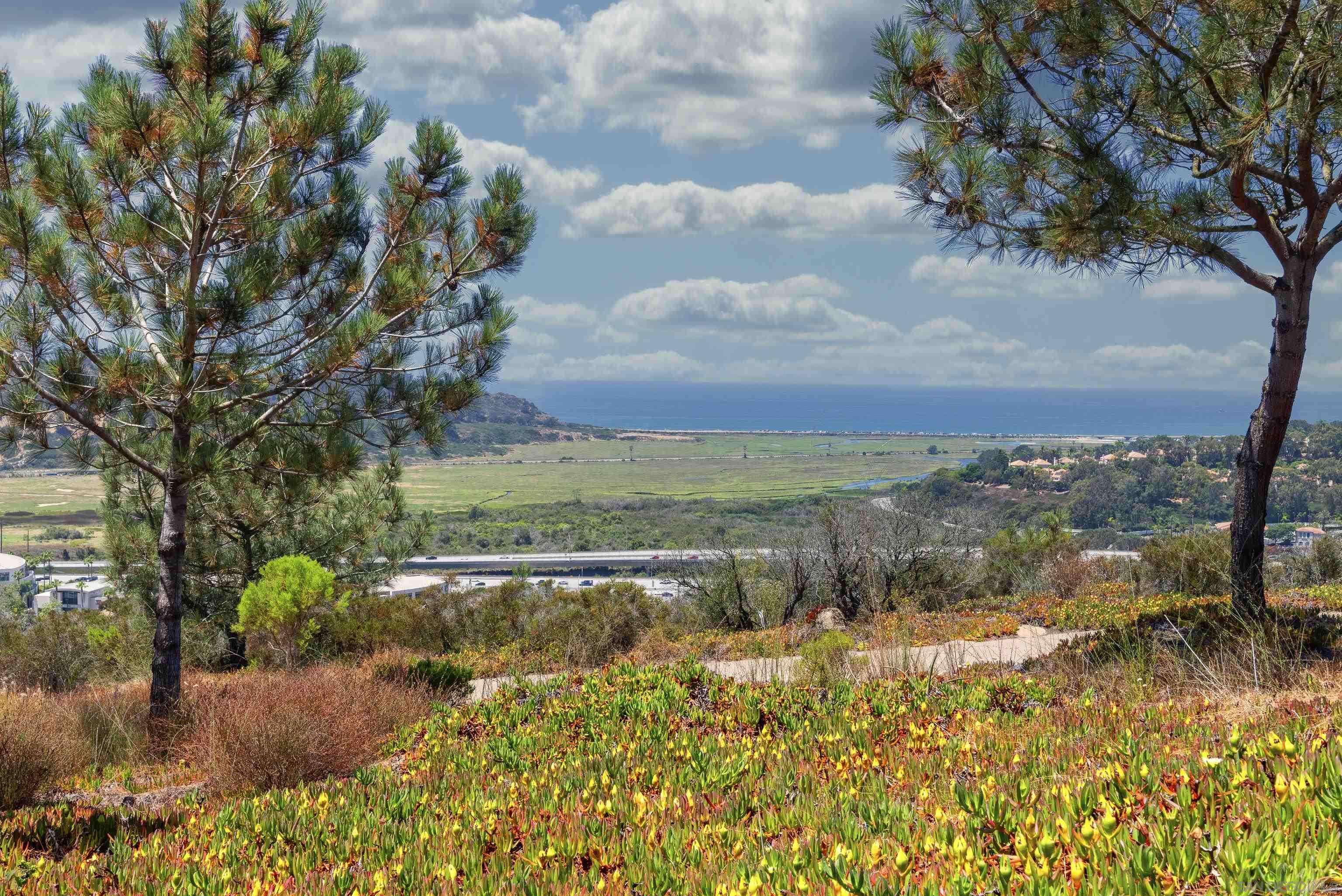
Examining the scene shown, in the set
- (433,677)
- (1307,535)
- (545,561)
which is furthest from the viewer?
(545,561)

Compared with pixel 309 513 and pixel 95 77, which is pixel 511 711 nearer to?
pixel 95 77

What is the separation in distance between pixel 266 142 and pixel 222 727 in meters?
5.05

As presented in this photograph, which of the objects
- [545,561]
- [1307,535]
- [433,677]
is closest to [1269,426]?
[433,677]

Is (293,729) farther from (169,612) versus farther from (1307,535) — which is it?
(1307,535)

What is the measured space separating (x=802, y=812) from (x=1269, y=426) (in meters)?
6.58

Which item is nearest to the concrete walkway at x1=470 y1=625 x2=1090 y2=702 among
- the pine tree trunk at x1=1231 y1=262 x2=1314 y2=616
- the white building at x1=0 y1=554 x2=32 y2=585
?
the pine tree trunk at x1=1231 y1=262 x2=1314 y2=616

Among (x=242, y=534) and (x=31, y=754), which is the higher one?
(x=242, y=534)

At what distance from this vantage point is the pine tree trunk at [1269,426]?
25.4ft

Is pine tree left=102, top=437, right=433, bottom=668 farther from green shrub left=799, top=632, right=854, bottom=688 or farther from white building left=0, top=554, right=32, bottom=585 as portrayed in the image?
white building left=0, top=554, right=32, bottom=585

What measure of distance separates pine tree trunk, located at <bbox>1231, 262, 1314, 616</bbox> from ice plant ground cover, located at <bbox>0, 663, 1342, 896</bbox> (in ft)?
10.6

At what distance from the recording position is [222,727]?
6.09 m

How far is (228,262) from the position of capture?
806 centimetres

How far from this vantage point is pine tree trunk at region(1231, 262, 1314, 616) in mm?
7734

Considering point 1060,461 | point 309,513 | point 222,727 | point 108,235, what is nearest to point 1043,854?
point 222,727
